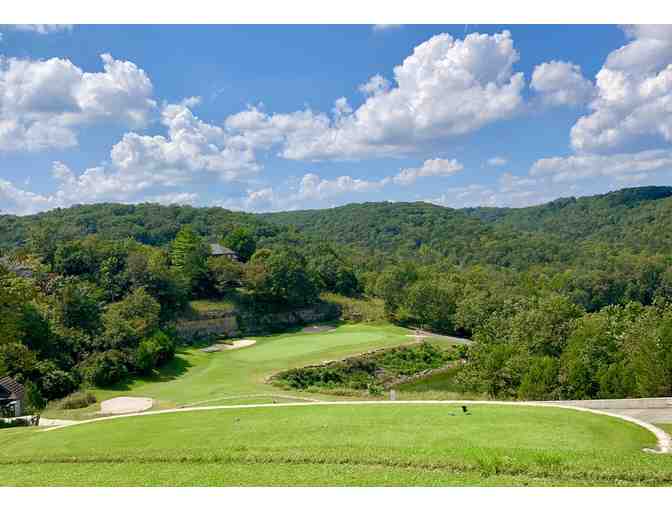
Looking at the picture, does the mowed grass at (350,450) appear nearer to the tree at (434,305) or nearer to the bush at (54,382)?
the bush at (54,382)

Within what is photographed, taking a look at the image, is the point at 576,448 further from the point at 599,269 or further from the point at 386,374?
the point at 599,269

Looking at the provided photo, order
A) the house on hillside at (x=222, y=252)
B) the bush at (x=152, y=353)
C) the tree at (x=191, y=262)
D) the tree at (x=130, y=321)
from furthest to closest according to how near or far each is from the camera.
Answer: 1. the house on hillside at (x=222, y=252)
2. the tree at (x=191, y=262)
3. the tree at (x=130, y=321)
4. the bush at (x=152, y=353)

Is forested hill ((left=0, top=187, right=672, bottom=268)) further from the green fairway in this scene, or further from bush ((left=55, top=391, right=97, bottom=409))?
bush ((left=55, top=391, right=97, bottom=409))

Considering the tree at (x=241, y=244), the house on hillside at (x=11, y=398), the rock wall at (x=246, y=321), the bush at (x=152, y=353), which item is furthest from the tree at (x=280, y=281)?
the house on hillside at (x=11, y=398)

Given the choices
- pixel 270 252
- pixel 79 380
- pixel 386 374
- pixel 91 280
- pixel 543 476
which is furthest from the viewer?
pixel 270 252

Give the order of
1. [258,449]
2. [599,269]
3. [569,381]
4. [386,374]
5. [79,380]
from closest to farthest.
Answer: [258,449]
[569,381]
[79,380]
[386,374]
[599,269]

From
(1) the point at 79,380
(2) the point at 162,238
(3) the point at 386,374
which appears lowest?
(3) the point at 386,374

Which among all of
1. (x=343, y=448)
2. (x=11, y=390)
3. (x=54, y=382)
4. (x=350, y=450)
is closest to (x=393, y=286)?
(x=54, y=382)

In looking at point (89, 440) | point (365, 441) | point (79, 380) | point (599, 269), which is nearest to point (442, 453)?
point (365, 441)
